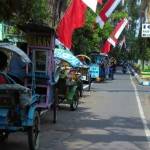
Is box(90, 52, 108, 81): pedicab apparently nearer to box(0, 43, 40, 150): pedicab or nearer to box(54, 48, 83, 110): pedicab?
box(54, 48, 83, 110): pedicab

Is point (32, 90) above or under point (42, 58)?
under

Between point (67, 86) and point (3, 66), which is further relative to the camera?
point (67, 86)

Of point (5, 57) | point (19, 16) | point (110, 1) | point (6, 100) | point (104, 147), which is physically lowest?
point (104, 147)

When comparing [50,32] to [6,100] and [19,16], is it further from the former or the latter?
[6,100]

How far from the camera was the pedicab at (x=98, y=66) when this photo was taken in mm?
42562

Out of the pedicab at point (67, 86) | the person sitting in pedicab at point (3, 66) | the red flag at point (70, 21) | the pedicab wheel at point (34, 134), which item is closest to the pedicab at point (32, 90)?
the pedicab wheel at point (34, 134)

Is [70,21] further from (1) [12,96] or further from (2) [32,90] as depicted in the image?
(1) [12,96]

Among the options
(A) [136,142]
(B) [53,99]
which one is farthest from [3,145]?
(B) [53,99]

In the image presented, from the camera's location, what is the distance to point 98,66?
43.4m

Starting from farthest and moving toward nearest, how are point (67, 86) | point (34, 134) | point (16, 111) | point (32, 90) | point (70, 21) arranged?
point (70, 21) → point (67, 86) → point (32, 90) → point (34, 134) → point (16, 111)

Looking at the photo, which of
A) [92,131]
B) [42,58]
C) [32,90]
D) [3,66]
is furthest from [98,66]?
[3,66]

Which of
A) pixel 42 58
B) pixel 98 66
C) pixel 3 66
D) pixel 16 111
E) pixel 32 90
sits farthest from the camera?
pixel 98 66

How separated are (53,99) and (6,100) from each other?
5335 millimetres

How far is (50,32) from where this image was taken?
15.5 m
